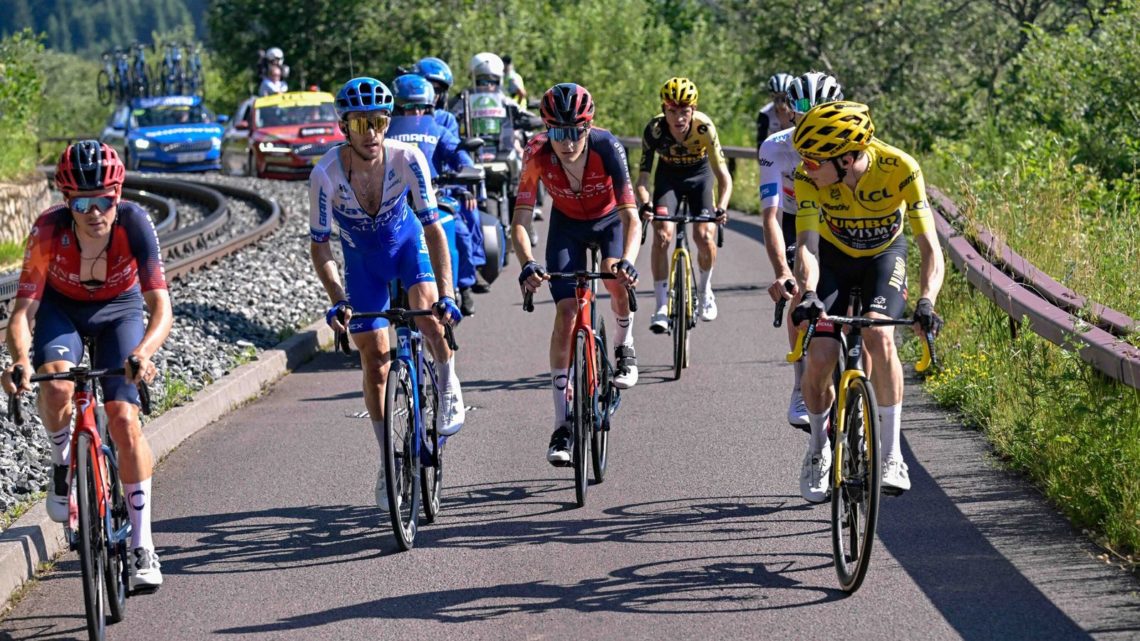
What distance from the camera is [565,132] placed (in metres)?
8.93

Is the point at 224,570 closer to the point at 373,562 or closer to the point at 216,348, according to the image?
the point at 373,562

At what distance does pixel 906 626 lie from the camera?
6242 mm

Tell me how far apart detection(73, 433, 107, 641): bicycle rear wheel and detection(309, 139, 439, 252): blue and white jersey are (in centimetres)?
202

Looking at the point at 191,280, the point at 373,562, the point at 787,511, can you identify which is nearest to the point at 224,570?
the point at 373,562

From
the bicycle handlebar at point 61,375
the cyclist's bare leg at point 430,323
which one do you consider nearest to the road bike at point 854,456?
the cyclist's bare leg at point 430,323

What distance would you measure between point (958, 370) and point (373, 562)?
4.82 meters

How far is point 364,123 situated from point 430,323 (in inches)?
45.7

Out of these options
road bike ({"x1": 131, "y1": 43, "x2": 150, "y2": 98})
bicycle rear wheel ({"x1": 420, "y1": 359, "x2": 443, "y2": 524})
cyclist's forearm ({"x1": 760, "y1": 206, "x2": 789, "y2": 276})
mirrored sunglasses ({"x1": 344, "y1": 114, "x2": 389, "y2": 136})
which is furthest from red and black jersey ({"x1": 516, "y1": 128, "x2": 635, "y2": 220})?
road bike ({"x1": 131, "y1": 43, "x2": 150, "y2": 98})

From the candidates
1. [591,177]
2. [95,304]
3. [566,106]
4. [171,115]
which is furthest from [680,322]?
[171,115]

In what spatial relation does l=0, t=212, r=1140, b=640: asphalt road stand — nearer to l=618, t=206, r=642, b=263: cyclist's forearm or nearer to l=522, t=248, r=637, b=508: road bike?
l=522, t=248, r=637, b=508: road bike

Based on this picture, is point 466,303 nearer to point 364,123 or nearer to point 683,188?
point 683,188

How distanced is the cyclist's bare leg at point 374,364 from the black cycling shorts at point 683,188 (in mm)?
5003

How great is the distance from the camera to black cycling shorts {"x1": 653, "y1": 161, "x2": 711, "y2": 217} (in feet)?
41.9

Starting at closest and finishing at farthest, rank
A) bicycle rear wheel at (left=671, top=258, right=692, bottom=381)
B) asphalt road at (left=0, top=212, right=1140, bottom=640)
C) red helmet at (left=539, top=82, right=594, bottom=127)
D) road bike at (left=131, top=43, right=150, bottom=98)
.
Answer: asphalt road at (left=0, top=212, right=1140, bottom=640) → red helmet at (left=539, top=82, right=594, bottom=127) → bicycle rear wheel at (left=671, top=258, right=692, bottom=381) → road bike at (left=131, top=43, right=150, bottom=98)
